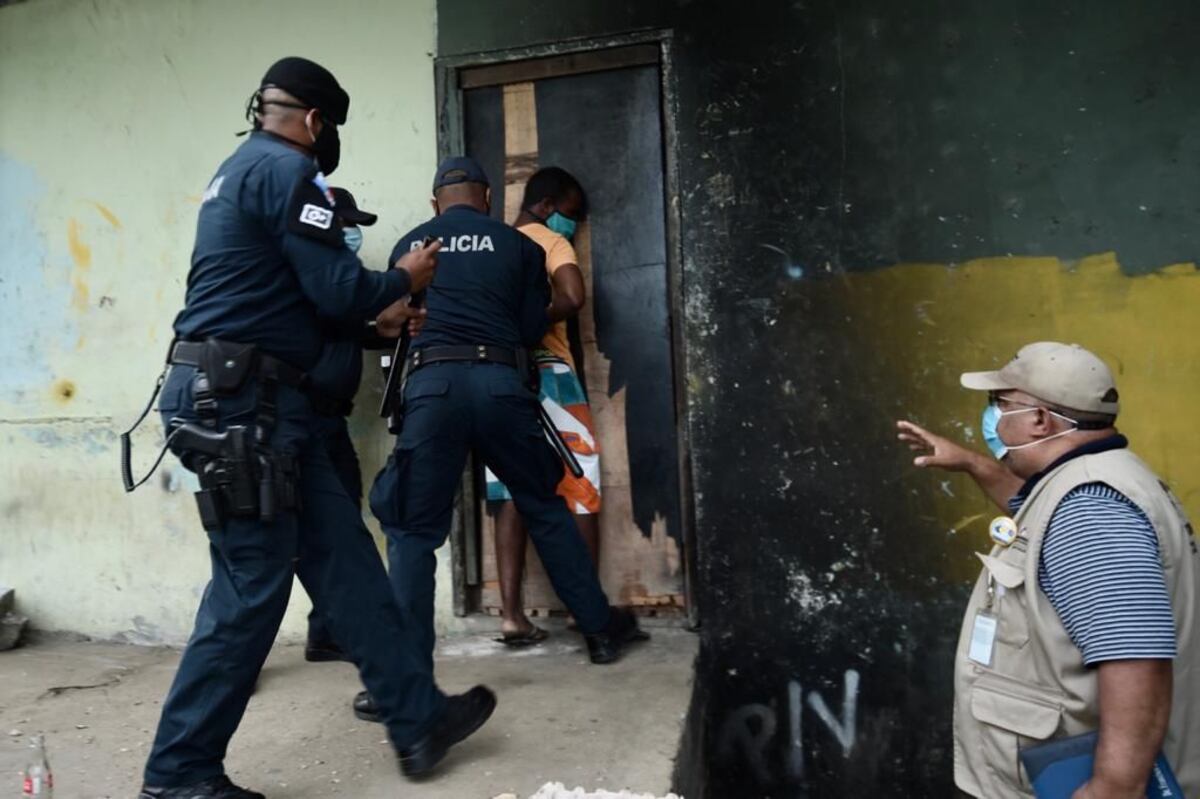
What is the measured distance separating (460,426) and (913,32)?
2.12 metres

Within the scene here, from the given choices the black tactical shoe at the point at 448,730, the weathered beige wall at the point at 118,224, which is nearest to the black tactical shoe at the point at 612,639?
the black tactical shoe at the point at 448,730

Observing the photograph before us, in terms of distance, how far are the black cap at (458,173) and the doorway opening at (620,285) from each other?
1.55 feet

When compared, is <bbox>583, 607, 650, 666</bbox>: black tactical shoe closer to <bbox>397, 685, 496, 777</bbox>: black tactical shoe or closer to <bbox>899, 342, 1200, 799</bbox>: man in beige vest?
<bbox>397, 685, 496, 777</bbox>: black tactical shoe

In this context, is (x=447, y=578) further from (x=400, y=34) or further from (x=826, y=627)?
(x=400, y=34)

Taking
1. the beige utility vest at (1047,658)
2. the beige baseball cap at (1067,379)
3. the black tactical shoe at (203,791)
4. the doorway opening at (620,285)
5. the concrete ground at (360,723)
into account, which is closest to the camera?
the beige utility vest at (1047,658)

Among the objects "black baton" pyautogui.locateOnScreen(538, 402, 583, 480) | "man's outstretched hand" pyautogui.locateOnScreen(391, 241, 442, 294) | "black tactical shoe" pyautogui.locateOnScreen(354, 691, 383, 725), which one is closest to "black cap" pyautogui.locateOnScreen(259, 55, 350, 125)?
"man's outstretched hand" pyautogui.locateOnScreen(391, 241, 442, 294)

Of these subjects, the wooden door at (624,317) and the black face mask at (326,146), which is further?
the wooden door at (624,317)

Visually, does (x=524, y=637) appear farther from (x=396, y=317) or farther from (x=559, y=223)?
(x=559, y=223)

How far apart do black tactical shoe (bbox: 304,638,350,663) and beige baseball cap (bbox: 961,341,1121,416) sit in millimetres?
2635

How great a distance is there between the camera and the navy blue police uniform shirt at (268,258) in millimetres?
2375

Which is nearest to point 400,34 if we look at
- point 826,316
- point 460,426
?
point 460,426

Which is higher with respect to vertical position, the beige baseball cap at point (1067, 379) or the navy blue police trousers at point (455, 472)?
the beige baseball cap at point (1067, 379)

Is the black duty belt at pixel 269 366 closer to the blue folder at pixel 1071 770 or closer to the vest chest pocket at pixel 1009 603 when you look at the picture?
the vest chest pocket at pixel 1009 603

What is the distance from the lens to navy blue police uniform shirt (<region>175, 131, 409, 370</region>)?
7.79 ft
